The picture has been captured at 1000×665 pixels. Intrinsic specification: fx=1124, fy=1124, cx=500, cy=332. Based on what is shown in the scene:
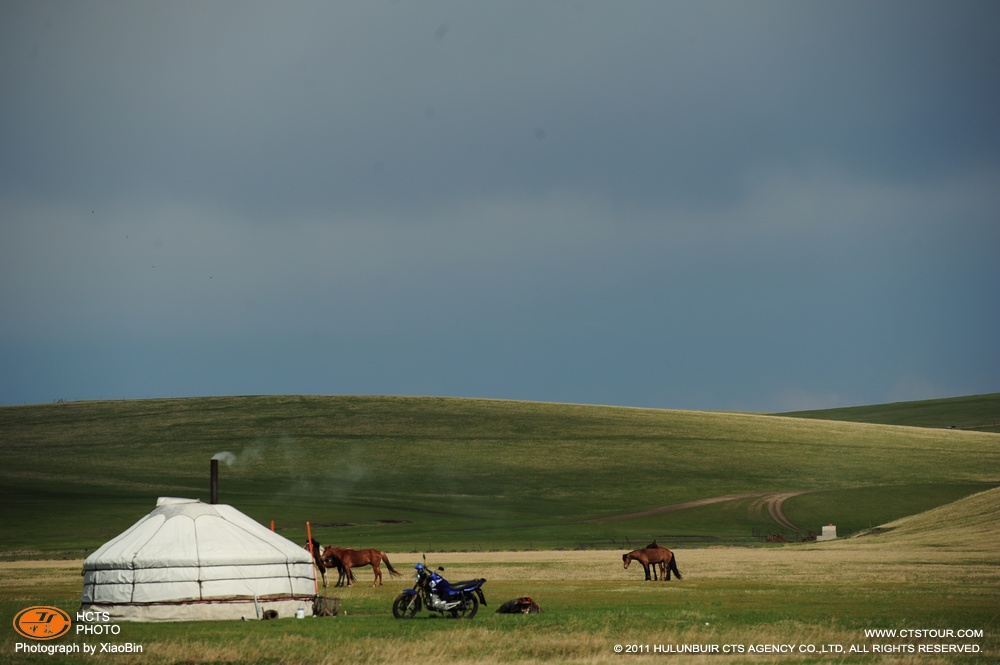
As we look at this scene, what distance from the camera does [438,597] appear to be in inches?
982

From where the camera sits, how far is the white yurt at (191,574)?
85.9 ft

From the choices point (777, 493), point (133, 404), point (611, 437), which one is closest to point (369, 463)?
point (611, 437)

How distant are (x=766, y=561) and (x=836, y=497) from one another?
3346 centimetres

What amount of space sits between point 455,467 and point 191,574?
62.2 metres

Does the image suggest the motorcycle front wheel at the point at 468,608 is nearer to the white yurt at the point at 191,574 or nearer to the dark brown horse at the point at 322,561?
the white yurt at the point at 191,574

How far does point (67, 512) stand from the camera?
7081 cm

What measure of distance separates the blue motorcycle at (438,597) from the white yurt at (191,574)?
11.5 ft

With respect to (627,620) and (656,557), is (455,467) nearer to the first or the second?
(656,557)

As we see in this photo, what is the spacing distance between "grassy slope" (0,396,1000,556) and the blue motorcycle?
3350 cm

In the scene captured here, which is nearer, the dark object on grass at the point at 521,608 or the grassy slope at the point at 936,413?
the dark object on grass at the point at 521,608

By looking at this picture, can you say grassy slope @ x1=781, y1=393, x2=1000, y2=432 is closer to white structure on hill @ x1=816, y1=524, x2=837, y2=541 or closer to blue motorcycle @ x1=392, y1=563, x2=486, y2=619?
white structure on hill @ x1=816, y1=524, x2=837, y2=541
